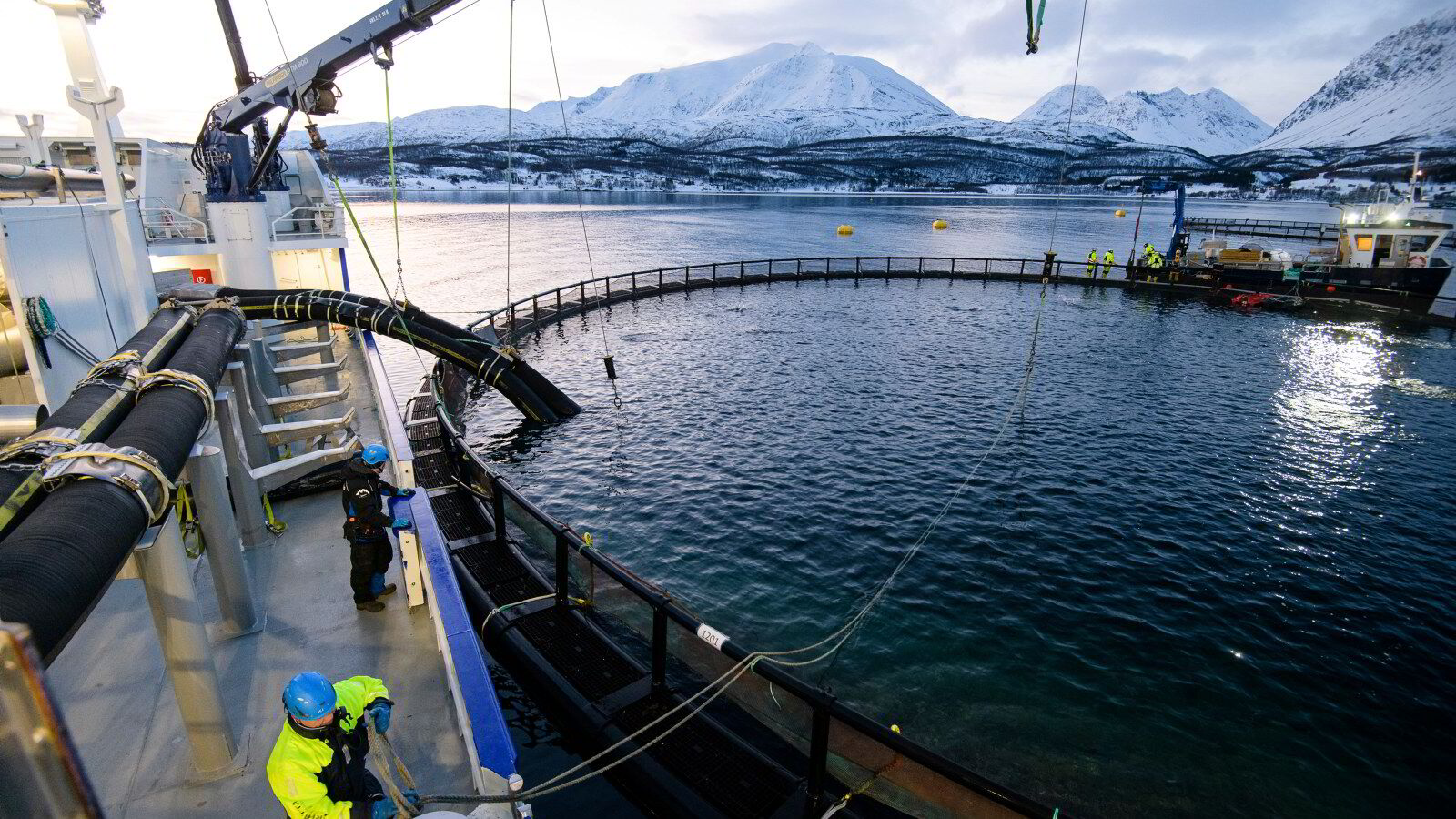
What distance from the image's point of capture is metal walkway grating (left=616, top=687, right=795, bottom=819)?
7.77 metres

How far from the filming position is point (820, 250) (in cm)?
8675

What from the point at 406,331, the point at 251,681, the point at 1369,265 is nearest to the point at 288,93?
the point at 406,331

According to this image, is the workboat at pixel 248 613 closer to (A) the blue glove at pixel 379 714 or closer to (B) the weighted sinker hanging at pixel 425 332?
(A) the blue glove at pixel 379 714

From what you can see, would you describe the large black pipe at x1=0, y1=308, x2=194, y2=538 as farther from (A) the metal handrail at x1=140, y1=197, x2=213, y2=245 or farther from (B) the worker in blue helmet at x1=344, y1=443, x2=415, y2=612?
(A) the metal handrail at x1=140, y1=197, x2=213, y2=245

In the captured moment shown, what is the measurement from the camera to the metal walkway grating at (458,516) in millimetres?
13141

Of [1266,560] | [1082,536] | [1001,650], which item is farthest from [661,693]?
[1266,560]

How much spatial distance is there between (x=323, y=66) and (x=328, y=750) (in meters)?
22.1

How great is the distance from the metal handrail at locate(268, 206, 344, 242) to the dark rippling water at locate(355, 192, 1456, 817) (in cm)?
733

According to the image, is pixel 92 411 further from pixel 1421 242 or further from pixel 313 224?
pixel 1421 242

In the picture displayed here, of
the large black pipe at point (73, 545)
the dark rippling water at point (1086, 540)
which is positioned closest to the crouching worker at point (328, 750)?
the large black pipe at point (73, 545)

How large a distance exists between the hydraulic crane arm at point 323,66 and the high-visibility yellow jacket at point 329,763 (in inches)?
772

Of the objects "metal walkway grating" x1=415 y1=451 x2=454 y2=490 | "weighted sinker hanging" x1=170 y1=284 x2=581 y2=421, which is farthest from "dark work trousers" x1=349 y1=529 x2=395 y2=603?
"weighted sinker hanging" x1=170 y1=284 x2=581 y2=421

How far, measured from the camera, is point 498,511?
12.0 meters

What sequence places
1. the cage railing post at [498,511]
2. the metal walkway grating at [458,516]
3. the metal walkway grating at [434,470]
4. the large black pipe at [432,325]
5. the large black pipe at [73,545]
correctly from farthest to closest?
the large black pipe at [432,325] → the metal walkway grating at [434,470] → the metal walkway grating at [458,516] → the cage railing post at [498,511] → the large black pipe at [73,545]
